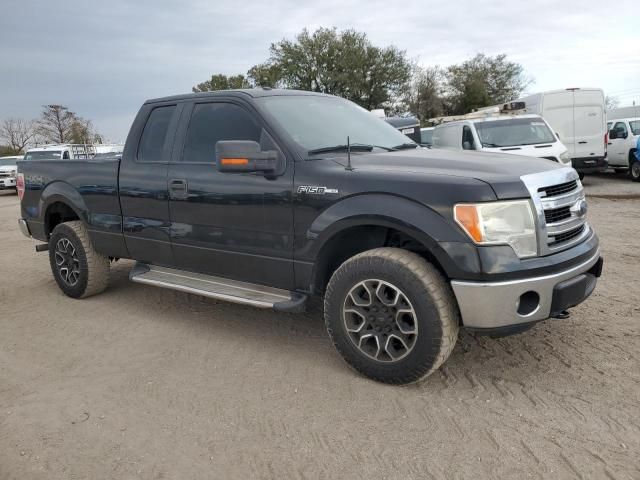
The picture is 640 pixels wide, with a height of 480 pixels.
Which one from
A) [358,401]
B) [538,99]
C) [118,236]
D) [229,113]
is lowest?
[358,401]

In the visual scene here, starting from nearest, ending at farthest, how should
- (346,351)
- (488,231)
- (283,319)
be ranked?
1. (488,231)
2. (346,351)
3. (283,319)

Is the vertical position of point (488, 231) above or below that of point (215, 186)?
below

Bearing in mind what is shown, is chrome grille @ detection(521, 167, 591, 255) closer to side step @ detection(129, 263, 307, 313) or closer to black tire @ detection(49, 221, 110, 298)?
side step @ detection(129, 263, 307, 313)

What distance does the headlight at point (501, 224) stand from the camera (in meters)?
2.88

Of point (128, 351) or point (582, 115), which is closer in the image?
point (128, 351)

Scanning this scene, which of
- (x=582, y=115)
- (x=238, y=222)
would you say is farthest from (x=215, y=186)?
(x=582, y=115)

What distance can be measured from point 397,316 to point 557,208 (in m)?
1.14

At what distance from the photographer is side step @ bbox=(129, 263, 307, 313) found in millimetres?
3662

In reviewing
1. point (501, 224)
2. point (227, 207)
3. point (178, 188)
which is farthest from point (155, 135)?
point (501, 224)

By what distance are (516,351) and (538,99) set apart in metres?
12.8

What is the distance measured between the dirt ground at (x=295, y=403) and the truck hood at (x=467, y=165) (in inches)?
48.0

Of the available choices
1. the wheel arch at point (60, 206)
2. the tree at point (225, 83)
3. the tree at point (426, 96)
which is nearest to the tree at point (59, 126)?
the tree at point (225, 83)

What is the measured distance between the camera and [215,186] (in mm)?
3967

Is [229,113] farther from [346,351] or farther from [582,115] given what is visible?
[582,115]
